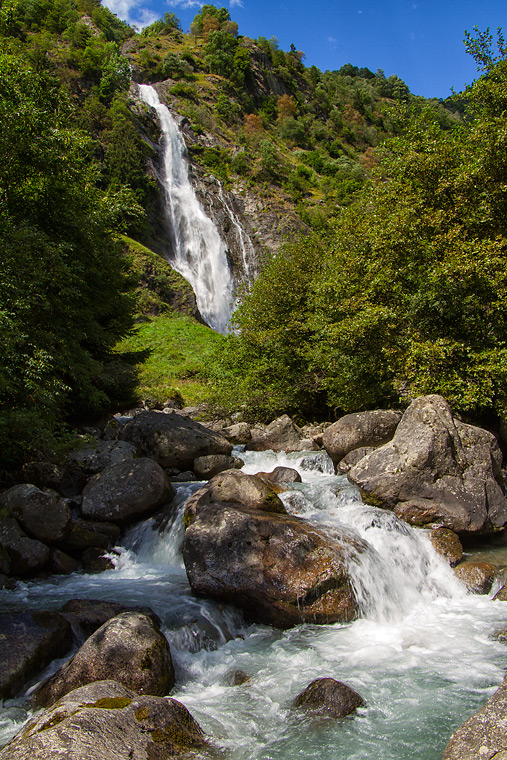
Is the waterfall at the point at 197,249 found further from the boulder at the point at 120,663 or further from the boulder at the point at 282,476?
the boulder at the point at 120,663

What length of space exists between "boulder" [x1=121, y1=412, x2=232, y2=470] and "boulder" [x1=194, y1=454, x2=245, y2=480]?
17.8 inches

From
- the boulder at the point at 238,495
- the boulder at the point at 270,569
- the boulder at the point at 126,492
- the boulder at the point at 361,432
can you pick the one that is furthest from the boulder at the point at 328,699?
the boulder at the point at 361,432

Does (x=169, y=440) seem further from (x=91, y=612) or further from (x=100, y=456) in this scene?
(x=91, y=612)

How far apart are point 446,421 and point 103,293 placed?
42.6 feet

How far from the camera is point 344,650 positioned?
22.7ft

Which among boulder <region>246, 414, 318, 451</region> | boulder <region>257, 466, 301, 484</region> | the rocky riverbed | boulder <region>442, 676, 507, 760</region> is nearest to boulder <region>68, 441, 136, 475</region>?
the rocky riverbed

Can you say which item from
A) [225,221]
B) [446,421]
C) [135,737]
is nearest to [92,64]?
[225,221]

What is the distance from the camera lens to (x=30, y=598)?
7.71 metres

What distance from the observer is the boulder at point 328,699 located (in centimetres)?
536

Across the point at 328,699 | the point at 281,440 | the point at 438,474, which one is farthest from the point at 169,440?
the point at 328,699

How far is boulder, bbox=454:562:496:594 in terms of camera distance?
349 inches

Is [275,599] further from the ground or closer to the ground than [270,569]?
closer to the ground

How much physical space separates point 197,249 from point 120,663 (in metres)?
46.3

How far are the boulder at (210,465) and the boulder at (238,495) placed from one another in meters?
3.28
